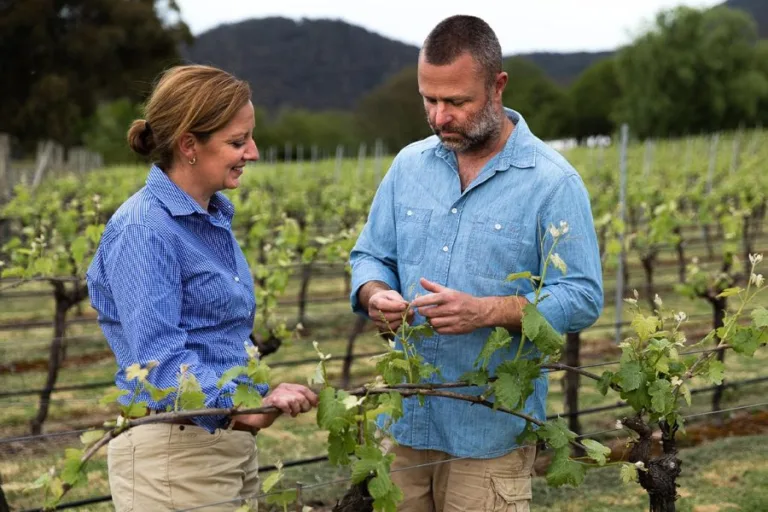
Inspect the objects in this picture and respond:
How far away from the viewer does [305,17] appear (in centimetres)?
10300

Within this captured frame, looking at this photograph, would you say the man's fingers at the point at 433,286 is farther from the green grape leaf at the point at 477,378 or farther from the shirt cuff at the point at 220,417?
the shirt cuff at the point at 220,417

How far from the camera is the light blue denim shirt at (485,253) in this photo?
2391 millimetres

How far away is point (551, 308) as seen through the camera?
7.62ft

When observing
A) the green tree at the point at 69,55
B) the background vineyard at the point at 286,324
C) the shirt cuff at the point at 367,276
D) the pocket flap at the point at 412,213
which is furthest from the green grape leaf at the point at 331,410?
the green tree at the point at 69,55

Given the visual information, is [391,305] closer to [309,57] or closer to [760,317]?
[760,317]

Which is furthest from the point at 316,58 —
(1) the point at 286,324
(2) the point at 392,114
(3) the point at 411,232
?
(3) the point at 411,232

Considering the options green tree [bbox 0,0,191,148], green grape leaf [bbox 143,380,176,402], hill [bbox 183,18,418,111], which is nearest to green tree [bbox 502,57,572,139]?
hill [bbox 183,18,418,111]

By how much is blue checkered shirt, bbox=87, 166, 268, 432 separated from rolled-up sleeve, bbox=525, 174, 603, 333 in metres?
0.71

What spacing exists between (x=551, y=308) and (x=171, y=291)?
0.89m

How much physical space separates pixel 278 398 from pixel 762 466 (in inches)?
152

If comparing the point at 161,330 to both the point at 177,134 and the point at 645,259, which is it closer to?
the point at 177,134

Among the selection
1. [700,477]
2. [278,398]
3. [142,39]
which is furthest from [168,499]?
[142,39]

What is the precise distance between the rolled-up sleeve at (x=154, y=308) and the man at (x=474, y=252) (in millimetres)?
495

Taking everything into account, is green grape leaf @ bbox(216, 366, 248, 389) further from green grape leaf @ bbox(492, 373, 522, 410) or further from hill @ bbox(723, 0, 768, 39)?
hill @ bbox(723, 0, 768, 39)
